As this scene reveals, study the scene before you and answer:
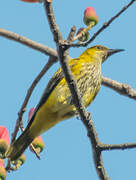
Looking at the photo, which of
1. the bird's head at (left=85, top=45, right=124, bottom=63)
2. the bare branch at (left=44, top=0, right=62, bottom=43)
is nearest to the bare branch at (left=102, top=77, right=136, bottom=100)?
the bird's head at (left=85, top=45, right=124, bottom=63)

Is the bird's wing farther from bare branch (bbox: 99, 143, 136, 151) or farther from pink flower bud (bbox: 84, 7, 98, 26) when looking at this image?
bare branch (bbox: 99, 143, 136, 151)

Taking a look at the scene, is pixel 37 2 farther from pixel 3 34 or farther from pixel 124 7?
pixel 3 34

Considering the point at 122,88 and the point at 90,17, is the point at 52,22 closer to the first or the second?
the point at 90,17

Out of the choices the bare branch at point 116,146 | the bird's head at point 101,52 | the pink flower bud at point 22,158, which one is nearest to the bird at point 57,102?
the pink flower bud at point 22,158

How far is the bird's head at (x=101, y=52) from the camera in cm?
601

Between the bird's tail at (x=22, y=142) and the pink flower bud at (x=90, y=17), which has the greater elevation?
the pink flower bud at (x=90, y=17)

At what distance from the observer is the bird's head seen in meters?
6.01

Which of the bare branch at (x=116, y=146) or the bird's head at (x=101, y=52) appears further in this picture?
the bird's head at (x=101, y=52)

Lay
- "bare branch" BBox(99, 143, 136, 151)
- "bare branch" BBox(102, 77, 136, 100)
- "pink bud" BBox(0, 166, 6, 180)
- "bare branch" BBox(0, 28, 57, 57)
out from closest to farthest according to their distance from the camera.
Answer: "bare branch" BBox(99, 143, 136, 151) → "pink bud" BBox(0, 166, 6, 180) → "bare branch" BBox(0, 28, 57, 57) → "bare branch" BBox(102, 77, 136, 100)

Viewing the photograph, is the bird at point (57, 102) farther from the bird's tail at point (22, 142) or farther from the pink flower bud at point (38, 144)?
the pink flower bud at point (38, 144)

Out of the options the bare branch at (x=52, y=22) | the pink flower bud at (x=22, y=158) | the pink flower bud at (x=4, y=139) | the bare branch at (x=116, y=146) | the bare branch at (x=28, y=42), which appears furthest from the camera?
the bare branch at (x=28, y=42)

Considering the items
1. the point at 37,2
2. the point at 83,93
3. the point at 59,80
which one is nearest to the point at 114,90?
the point at 83,93

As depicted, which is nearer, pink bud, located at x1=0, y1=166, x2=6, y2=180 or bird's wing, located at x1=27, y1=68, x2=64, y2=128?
pink bud, located at x1=0, y1=166, x2=6, y2=180

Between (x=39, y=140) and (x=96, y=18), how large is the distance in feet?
5.28
